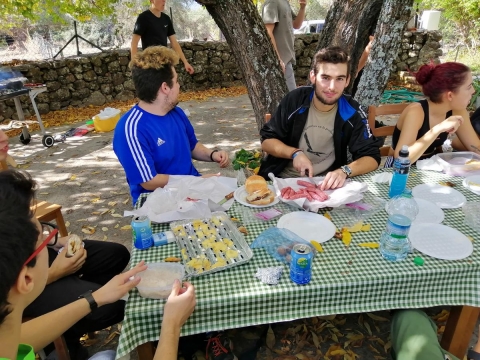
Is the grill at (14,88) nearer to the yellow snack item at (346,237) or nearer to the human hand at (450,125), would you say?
the yellow snack item at (346,237)

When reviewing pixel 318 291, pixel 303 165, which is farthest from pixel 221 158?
pixel 318 291

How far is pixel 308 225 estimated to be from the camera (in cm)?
186

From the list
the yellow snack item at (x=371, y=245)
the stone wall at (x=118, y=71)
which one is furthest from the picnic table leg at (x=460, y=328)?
the stone wall at (x=118, y=71)

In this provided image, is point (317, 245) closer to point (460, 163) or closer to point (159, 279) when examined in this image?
point (159, 279)

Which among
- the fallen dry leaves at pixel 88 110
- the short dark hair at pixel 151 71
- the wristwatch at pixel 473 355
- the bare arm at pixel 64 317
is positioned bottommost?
the fallen dry leaves at pixel 88 110

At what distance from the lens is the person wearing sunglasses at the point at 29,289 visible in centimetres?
100

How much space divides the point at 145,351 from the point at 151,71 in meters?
1.84

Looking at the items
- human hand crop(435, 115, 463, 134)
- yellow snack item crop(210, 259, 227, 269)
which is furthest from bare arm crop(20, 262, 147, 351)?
human hand crop(435, 115, 463, 134)

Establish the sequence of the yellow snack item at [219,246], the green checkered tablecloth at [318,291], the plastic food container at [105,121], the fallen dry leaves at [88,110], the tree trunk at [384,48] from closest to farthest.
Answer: the green checkered tablecloth at [318,291] < the yellow snack item at [219,246] < the tree trunk at [384,48] < the plastic food container at [105,121] < the fallen dry leaves at [88,110]

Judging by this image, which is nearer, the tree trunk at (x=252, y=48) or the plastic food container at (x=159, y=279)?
the plastic food container at (x=159, y=279)

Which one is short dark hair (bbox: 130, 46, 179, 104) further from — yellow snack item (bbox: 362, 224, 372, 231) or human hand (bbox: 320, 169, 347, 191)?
yellow snack item (bbox: 362, 224, 372, 231)

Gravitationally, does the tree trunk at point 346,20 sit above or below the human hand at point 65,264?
above

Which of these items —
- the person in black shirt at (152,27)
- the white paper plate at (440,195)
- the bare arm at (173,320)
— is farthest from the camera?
the person in black shirt at (152,27)

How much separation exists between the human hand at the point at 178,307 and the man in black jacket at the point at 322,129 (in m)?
1.37
